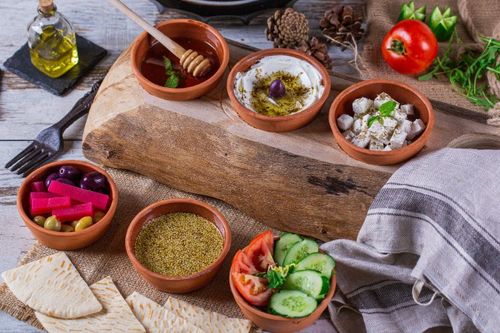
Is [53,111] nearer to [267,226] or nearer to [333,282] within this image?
[267,226]

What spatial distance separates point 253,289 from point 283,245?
0.82ft

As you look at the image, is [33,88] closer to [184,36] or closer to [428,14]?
[184,36]

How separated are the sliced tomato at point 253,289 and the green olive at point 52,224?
778 millimetres

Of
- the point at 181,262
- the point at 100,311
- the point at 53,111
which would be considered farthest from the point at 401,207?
the point at 53,111

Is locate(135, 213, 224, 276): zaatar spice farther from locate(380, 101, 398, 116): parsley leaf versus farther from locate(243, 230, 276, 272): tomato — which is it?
locate(380, 101, 398, 116): parsley leaf

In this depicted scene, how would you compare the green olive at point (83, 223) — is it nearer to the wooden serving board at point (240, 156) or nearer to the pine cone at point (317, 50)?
the wooden serving board at point (240, 156)

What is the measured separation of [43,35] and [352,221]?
170 cm

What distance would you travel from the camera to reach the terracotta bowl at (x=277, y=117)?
365cm

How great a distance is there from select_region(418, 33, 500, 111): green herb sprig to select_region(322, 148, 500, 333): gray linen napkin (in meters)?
0.75

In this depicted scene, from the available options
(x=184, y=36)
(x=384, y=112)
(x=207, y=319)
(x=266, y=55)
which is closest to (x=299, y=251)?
(x=207, y=319)

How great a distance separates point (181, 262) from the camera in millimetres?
3531

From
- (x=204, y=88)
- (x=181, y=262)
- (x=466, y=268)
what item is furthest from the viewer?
(x=204, y=88)

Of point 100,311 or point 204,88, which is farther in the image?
point 204,88

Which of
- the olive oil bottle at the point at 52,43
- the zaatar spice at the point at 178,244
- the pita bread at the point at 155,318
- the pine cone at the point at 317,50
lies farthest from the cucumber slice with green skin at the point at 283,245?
the olive oil bottle at the point at 52,43
